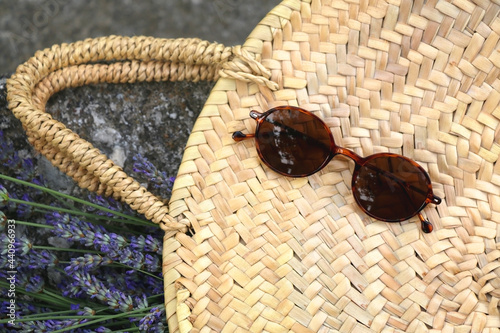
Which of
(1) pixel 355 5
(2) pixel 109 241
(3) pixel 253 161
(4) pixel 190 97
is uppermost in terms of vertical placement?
(1) pixel 355 5

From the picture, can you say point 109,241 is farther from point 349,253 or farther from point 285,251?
point 349,253

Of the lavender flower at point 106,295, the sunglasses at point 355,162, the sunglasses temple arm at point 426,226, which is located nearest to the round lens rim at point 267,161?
the sunglasses at point 355,162

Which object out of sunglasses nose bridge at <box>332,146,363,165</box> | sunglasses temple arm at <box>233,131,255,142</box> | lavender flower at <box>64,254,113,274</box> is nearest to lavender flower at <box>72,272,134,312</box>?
lavender flower at <box>64,254,113,274</box>

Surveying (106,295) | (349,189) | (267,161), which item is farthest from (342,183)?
(106,295)

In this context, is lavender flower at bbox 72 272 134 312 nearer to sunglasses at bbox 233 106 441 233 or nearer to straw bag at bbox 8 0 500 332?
straw bag at bbox 8 0 500 332

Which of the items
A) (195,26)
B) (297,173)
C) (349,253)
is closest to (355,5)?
(297,173)
